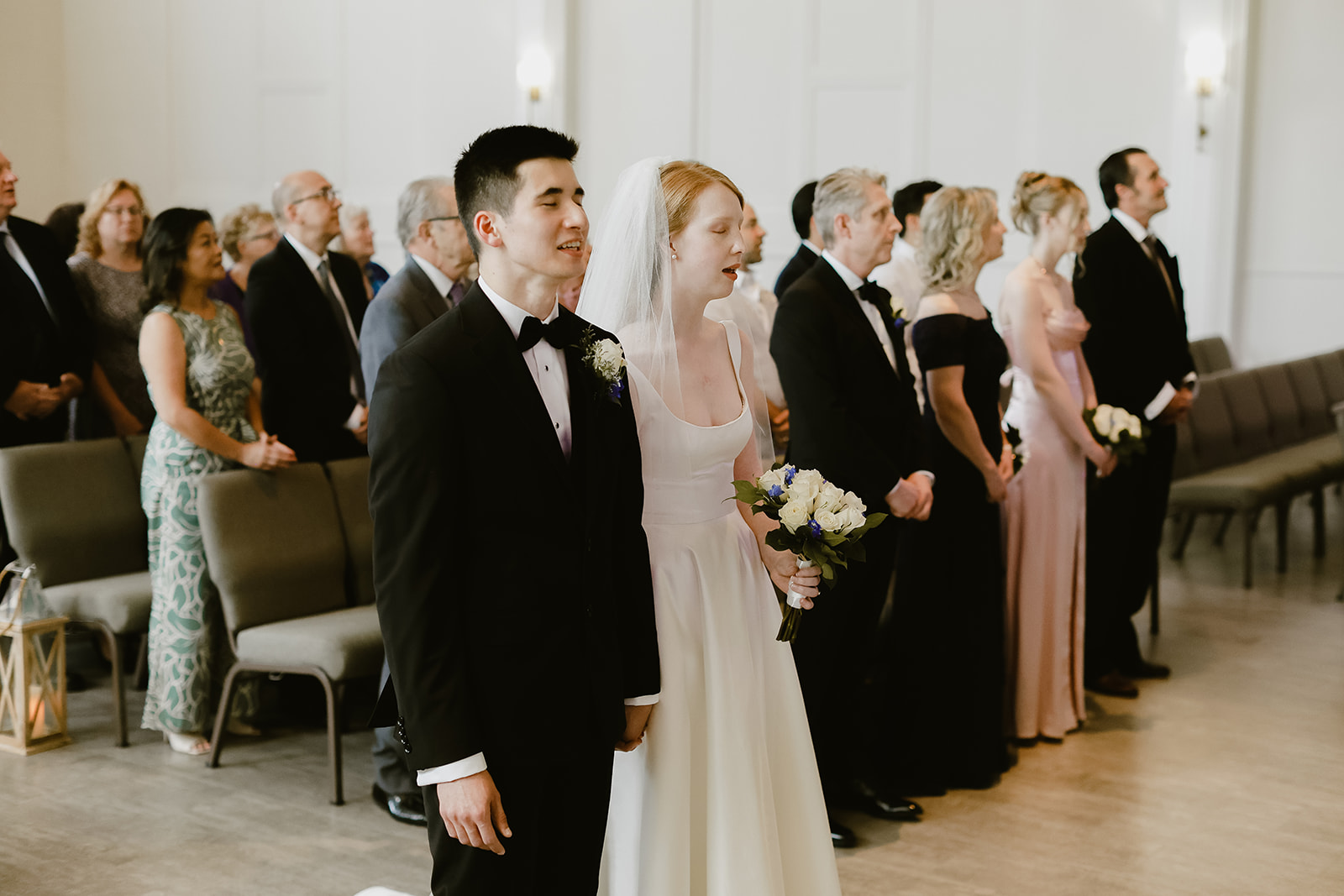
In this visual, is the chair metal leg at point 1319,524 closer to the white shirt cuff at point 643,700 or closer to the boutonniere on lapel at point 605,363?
the white shirt cuff at point 643,700

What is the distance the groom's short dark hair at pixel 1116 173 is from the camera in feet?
18.7

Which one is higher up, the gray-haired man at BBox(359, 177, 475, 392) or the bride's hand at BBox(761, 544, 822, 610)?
the gray-haired man at BBox(359, 177, 475, 392)

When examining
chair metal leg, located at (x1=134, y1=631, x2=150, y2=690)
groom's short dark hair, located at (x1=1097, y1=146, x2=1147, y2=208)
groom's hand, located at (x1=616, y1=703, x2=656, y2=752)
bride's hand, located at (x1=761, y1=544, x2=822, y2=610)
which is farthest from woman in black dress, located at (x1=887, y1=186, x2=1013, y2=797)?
chair metal leg, located at (x1=134, y1=631, x2=150, y2=690)

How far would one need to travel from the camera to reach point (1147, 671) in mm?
5773

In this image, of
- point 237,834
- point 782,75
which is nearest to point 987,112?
point 782,75

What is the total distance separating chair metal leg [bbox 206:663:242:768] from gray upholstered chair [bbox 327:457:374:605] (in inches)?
19.7

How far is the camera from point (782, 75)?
10.1 meters

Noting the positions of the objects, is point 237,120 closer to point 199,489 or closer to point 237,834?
point 199,489

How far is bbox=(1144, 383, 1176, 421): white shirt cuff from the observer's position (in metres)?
5.64

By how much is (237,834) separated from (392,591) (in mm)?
2273

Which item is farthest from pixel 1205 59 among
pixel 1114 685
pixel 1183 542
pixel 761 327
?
pixel 1114 685

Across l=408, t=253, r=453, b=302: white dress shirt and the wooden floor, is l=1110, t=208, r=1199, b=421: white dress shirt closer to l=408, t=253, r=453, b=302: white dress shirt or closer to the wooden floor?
the wooden floor

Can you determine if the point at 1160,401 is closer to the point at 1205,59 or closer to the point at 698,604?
the point at 698,604

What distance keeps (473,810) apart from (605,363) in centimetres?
75
